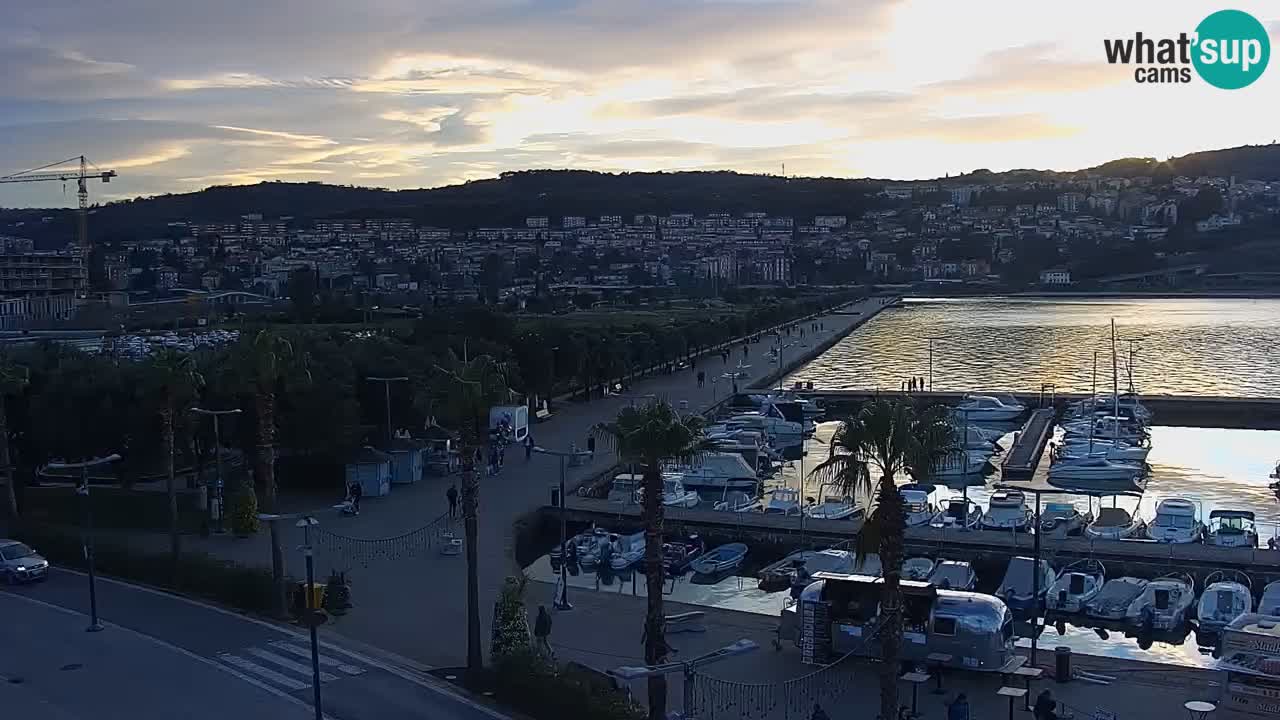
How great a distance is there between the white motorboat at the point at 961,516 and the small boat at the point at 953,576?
327cm

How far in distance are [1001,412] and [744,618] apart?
80.5 feet

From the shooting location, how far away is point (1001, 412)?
3834cm

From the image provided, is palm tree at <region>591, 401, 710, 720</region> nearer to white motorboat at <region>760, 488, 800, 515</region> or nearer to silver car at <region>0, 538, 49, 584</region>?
silver car at <region>0, 538, 49, 584</region>

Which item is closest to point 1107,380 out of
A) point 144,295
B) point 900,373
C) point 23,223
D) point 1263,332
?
point 900,373

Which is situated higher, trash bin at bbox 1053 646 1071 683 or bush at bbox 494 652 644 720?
bush at bbox 494 652 644 720

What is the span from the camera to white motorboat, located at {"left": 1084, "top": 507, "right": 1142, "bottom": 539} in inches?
848

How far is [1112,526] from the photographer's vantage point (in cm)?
2175

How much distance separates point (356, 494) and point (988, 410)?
23.1m

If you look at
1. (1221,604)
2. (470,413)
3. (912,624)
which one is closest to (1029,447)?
(1221,604)

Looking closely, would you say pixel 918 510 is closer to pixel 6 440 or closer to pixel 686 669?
pixel 686 669

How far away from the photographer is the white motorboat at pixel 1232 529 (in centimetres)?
2081

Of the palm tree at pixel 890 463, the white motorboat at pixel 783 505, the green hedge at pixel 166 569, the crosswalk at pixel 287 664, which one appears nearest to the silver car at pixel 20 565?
the green hedge at pixel 166 569

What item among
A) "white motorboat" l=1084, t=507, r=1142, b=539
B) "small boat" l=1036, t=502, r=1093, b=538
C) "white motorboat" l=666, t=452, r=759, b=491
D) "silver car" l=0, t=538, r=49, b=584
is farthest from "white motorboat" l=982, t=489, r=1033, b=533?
"silver car" l=0, t=538, r=49, b=584

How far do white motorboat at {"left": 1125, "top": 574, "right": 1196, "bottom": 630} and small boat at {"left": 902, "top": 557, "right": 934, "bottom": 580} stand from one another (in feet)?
10.1
